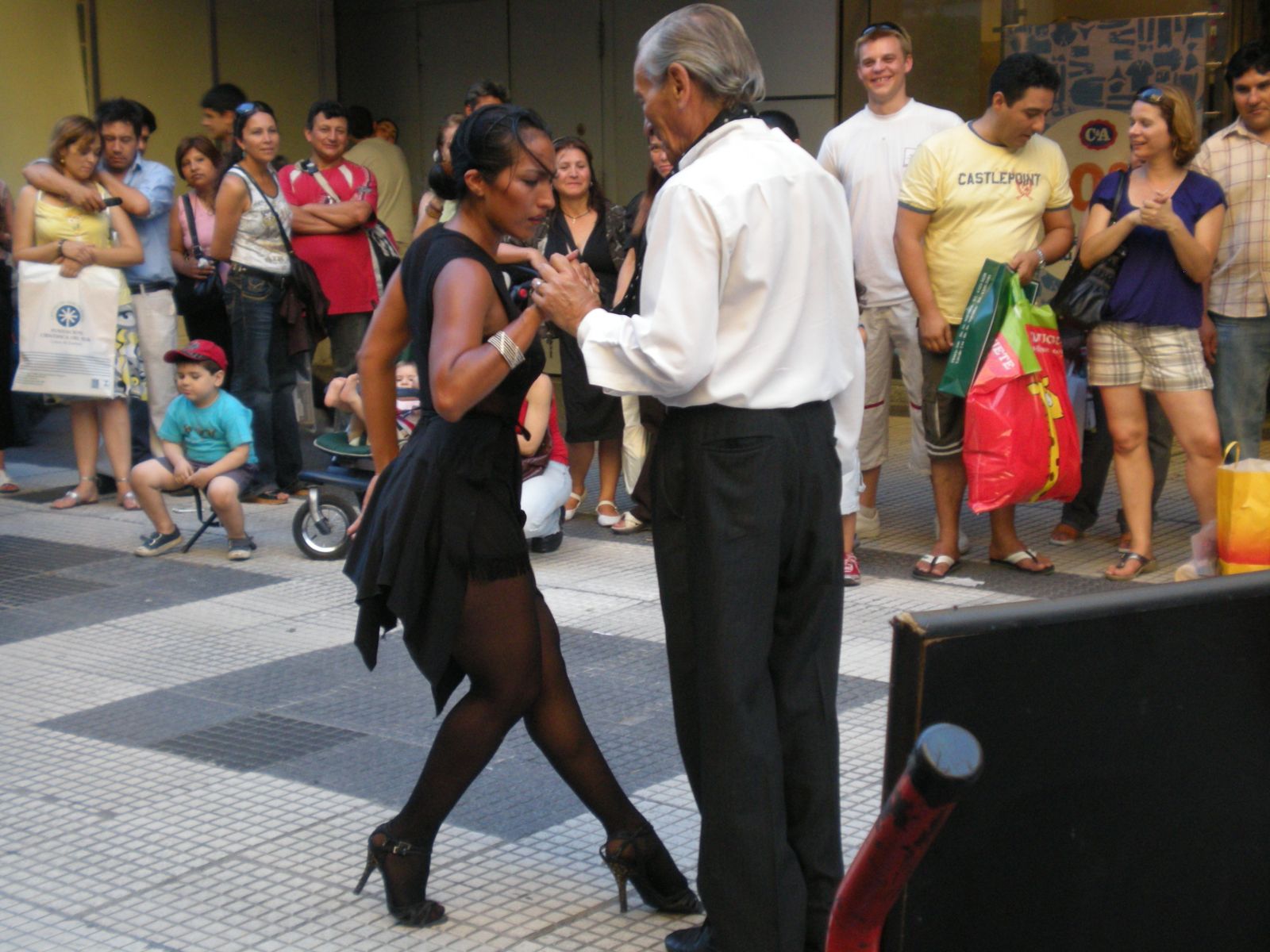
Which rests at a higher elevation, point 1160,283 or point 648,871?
point 1160,283

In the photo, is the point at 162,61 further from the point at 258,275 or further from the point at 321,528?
the point at 321,528

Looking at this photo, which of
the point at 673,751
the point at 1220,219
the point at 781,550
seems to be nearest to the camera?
the point at 781,550

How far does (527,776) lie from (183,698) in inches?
56.1

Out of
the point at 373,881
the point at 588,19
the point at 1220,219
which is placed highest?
the point at 588,19

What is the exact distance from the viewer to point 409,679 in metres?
5.40

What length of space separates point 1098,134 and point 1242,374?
10.8 ft

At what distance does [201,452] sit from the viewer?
731 centimetres

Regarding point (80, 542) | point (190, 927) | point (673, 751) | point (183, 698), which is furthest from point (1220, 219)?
point (80, 542)

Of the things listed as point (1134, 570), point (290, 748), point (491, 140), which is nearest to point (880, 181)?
point (1134, 570)

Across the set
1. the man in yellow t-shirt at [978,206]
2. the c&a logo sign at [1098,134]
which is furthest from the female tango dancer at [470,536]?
the c&a logo sign at [1098,134]

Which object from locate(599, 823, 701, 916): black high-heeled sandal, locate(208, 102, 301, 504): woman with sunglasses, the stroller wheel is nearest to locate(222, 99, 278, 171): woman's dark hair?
locate(208, 102, 301, 504): woman with sunglasses

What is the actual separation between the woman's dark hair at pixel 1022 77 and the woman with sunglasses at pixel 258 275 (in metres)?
3.81

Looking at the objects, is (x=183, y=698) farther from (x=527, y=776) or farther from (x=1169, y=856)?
(x=1169, y=856)

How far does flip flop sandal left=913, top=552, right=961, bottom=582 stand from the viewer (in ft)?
21.8
